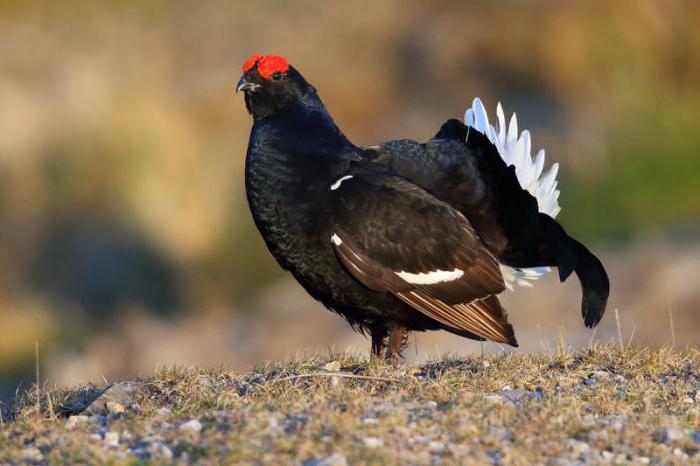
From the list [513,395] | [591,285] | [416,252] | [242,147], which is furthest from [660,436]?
[242,147]

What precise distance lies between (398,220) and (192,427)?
2024 millimetres

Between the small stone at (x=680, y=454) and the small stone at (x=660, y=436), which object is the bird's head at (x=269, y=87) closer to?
the small stone at (x=660, y=436)

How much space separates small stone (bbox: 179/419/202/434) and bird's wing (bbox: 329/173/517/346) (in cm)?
171

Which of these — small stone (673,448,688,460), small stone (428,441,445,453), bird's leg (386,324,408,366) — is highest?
bird's leg (386,324,408,366)

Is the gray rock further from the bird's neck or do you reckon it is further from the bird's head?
the bird's head

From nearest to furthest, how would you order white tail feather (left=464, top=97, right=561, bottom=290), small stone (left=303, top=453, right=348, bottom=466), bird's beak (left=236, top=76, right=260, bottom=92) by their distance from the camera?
small stone (left=303, top=453, right=348, bottom=466)
bird's beak (left=236, top=76, right=260, bottom=92)
white tail feather (left=464, top=97, right=561, bottom=290)

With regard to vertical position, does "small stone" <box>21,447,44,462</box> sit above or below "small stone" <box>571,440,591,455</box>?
below

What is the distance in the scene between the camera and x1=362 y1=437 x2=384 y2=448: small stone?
13.5 feet

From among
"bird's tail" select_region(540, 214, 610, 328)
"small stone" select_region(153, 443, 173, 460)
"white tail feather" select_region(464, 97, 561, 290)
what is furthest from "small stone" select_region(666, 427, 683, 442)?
"white tail feather" select_region(464, 97, 561, 290)

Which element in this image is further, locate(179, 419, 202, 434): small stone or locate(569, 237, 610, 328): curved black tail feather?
locate(569, 237, 610, 328): curved black tail feather

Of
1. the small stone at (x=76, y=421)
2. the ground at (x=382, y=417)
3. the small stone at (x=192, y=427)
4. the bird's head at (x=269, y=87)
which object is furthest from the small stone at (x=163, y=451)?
the bird's head at (x=269, y=87)

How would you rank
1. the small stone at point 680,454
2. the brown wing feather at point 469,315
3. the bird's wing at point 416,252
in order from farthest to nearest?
the brown wing feather at point 469,315
the bird's wing at point 416,252
the small stone at point 680,454

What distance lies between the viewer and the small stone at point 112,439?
169 inches

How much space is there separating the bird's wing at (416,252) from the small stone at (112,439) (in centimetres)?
183
